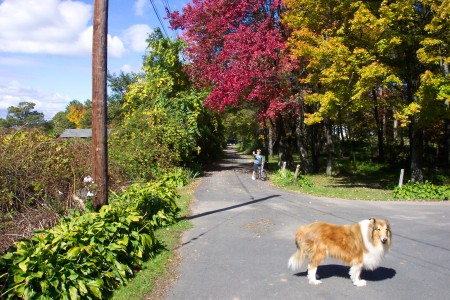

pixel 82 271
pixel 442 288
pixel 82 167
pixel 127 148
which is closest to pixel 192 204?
pixel 82 167

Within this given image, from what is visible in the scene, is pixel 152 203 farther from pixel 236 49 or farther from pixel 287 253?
pixel 236 49

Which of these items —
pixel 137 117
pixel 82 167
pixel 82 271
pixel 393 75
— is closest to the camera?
pixel 82 271

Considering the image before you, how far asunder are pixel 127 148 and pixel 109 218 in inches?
456

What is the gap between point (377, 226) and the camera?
5.51 meters

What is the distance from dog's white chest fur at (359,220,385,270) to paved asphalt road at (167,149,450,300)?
42cm

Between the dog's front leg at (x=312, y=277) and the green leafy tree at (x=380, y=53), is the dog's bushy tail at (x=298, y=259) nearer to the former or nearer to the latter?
the dog's front leg at (x=312, y=277)

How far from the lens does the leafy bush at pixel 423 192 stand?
13.6 meters

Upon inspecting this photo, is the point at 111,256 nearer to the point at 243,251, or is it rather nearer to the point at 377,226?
the point at 243,251

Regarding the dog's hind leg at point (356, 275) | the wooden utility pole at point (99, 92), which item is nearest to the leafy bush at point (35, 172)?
the wooden utility pole at point (99, 92)

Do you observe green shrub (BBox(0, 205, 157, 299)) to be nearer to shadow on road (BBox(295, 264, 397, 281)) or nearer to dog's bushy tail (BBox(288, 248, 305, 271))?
dog's bushy tail (BBox(288, 248, 305, 271))

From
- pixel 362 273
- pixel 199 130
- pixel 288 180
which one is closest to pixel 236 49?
pixel 199 130

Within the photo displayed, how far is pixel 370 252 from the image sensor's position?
5598 mm

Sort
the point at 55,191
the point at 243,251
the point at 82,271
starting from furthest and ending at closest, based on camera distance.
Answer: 1. the point at 55,191
2. the point at 243,251
3. the point at 82,271

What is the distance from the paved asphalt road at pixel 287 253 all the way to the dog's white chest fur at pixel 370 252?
0.42 meters
